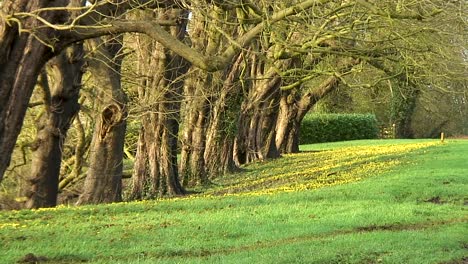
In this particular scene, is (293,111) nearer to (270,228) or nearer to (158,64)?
(158,64)

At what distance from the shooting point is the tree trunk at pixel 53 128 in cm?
1506

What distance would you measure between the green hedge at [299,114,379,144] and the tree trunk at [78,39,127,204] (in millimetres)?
36002

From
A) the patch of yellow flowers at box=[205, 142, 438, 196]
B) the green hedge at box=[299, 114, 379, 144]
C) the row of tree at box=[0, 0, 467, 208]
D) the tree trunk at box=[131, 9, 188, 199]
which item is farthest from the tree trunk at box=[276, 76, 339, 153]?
the tree trunk at box=[131, 9, 188, 199]

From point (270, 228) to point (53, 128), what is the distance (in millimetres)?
6832

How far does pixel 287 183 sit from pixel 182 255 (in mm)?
13100

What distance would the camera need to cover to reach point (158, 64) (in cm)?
1825

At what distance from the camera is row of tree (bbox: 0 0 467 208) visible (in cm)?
1013

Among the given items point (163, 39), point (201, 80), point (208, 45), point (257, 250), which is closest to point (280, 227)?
point (257, 250)

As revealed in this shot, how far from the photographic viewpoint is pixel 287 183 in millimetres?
21688

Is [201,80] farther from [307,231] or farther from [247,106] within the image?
[307,231]

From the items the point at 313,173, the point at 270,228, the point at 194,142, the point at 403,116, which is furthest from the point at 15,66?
the point at 403,116

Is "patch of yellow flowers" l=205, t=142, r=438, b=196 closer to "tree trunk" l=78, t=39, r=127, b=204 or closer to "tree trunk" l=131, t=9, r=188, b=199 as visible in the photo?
"tree trunk" l=131, t=9, r=188, b=199

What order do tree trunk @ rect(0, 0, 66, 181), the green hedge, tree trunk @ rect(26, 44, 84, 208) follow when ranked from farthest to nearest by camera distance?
the green hedge
tree trunk @ rect(26, 44, 84, 208)
tree trunk @ rect(0, 0, 66, 181)

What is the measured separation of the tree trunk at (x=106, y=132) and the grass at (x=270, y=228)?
2.08 meters
